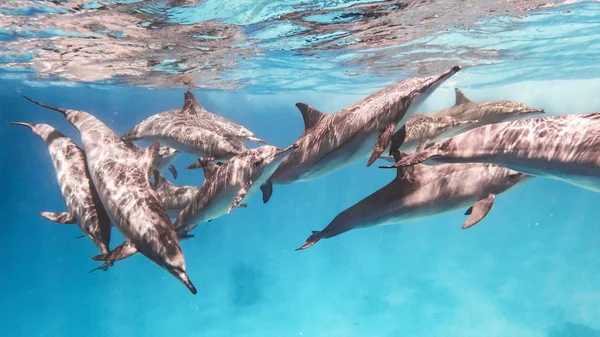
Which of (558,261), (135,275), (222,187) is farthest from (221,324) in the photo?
(558,261)

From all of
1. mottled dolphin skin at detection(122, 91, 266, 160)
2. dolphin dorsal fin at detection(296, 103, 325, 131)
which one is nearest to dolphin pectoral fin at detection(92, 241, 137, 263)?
mottled dolphin skin at detection(122, 91, 266, 160)

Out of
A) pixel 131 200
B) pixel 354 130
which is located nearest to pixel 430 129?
pixel 354 130

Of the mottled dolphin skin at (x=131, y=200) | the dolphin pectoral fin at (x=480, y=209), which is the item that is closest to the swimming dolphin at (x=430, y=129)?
the dolphin pectoral fin at (x=480, y=209)

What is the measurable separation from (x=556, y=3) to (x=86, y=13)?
14845 mm

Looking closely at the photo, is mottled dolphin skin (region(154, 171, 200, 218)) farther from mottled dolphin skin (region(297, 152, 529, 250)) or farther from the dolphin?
the dolphin

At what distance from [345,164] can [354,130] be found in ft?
1.97

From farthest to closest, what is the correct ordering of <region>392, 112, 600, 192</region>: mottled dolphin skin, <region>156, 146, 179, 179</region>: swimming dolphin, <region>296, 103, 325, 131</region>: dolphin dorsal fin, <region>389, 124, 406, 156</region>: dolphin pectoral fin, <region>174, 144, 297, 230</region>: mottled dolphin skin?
<region>156, 146, 179, 179</region>: swimming dolphin, <region>296, 103, 325, 131</region>: dolphin dorsal fin, <region>174, 144, 297, 230</region>: mottled dolphin skin, <region>389, 124, 406, 156</region>: dolphin pectoral fin, <region>392, 112, 600, 192</region>: mottled dolphin skin

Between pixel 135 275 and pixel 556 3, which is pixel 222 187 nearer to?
pixel 556 3

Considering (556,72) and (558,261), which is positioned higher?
(556,72)

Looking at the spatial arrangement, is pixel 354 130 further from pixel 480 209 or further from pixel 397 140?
pixel 480 209

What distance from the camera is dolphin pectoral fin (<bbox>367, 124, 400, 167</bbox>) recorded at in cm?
470

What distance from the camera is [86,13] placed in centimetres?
1226

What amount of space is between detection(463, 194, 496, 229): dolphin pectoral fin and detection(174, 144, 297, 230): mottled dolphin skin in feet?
7.92

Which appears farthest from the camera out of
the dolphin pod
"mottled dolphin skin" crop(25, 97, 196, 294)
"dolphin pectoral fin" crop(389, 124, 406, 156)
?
"dolphin pectoral fin" crop(389, 124, 406, 156)
